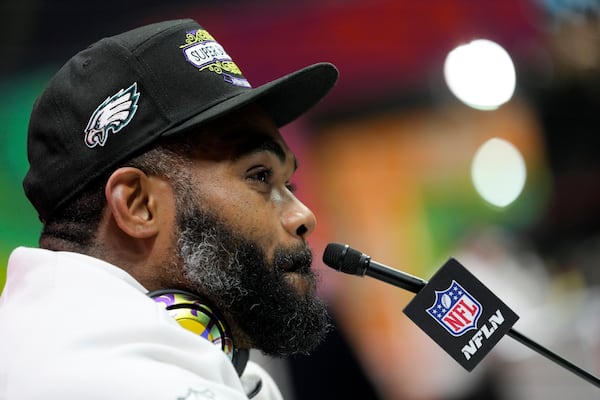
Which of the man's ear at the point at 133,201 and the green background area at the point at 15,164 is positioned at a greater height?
the man's ear at the point at 133,201

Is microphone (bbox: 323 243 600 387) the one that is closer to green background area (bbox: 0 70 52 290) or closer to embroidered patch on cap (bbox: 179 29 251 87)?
embroidered patch on cap (bbox: 179 29 251 87)

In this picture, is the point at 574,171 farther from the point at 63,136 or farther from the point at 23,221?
the point at 63,136

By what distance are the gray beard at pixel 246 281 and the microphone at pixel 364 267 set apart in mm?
82

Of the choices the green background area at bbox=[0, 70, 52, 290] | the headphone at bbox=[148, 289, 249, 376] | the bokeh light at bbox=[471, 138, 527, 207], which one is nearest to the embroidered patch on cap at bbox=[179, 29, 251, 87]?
the headphone at bbox=[148, 289, 249, 376]

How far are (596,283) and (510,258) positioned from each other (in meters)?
0.37

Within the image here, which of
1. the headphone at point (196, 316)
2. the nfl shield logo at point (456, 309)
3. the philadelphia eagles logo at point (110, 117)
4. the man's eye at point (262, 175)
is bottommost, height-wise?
the headphone at point (196, 316)

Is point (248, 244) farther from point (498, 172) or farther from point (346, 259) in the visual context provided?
point (498, 172)

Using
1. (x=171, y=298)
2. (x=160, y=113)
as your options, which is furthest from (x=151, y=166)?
(x=171, y=298)

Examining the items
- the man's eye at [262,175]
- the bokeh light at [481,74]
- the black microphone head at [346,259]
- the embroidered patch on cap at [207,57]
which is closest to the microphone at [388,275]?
the black microphone head at [346,259]

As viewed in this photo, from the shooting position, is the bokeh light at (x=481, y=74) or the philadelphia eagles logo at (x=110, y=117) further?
the bokeh light at (x=481, y=74)

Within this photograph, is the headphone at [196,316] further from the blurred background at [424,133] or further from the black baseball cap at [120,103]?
the blurred background at [424,133]

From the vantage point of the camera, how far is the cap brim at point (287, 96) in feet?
3.93

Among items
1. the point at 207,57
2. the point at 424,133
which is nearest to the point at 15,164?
the point at 424,133

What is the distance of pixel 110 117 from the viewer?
3.91 ft
